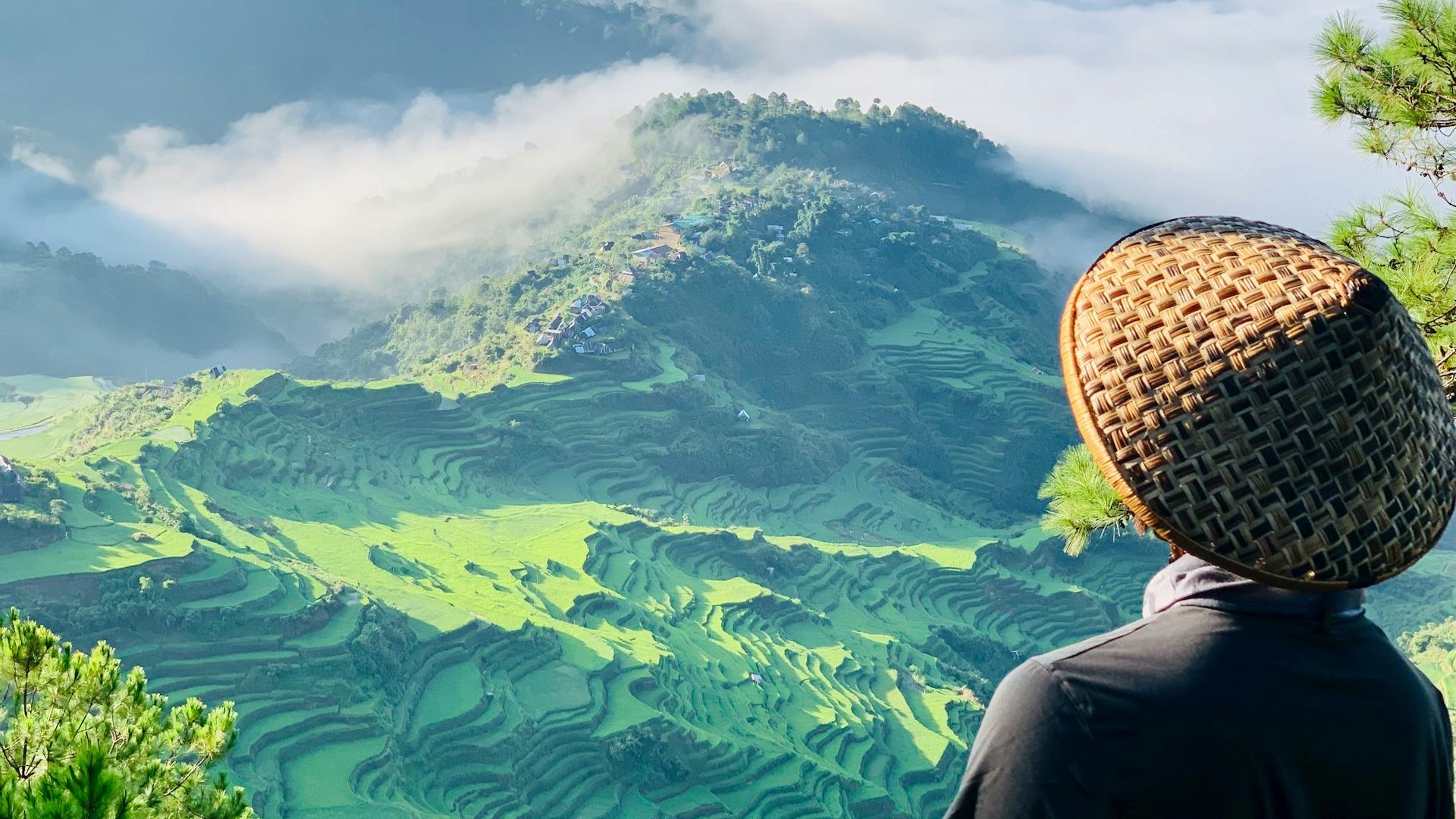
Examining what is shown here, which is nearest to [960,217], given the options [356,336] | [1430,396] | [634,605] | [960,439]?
[960,439]

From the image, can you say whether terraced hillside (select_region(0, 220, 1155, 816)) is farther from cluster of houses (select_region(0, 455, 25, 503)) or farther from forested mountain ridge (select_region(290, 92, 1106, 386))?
forested mountain ridge (select_region(290, 92, 1106, 386))

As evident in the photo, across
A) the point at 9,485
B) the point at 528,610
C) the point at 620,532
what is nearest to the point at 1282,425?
the point at 9,485

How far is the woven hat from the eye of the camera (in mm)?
608

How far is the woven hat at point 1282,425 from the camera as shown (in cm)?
61

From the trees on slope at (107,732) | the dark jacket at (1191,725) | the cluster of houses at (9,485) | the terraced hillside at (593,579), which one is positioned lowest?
the terraced hillside at (593,579)

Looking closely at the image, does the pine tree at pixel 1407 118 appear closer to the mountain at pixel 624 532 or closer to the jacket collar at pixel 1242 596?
the jacket collar at pixel 1242 596

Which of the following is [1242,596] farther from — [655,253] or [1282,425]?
[655,253]

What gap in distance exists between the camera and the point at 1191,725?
602 millimetres

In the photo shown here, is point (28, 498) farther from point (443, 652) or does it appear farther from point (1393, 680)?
point (1393, 680)

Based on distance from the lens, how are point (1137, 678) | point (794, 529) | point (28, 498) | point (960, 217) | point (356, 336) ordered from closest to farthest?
1. point (1137, 678)
2. point (28, 498)
3. point (794, 529)
4. point (356, 336)
5. point (960, 217)

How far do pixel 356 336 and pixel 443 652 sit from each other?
1378 inches

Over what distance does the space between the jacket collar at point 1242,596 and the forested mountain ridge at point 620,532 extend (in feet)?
48.9

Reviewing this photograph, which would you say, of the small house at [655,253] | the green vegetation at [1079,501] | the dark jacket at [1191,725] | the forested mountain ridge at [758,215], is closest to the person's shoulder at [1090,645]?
the dark jacket at [1191,725]

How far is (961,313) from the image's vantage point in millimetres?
51531
